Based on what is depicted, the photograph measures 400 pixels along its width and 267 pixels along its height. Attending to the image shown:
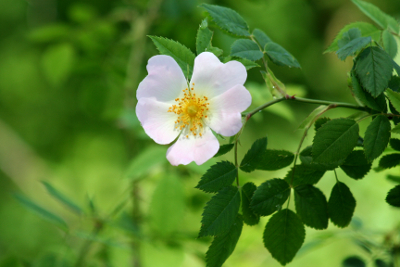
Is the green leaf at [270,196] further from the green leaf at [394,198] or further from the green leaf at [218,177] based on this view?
the green leaf at [394,198]

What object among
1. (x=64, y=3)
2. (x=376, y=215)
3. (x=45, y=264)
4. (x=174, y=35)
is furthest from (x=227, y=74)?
(x=64, y=3)

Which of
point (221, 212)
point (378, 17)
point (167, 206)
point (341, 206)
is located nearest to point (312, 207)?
point (341, 206)

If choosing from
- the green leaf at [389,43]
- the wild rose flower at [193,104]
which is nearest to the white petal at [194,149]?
the wild rose flower at [193,104]

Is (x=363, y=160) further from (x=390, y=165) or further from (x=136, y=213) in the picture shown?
(x=136, y=213)

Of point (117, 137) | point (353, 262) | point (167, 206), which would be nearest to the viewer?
point (353, 262)

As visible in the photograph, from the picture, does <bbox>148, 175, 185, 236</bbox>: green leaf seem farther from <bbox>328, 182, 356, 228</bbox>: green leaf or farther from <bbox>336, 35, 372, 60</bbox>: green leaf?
<bbox>336, 35, 372, 60</bbox>: green leaf

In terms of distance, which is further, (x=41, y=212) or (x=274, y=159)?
(x=41, y=212)

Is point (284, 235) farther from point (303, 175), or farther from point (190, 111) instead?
point (190, 111)

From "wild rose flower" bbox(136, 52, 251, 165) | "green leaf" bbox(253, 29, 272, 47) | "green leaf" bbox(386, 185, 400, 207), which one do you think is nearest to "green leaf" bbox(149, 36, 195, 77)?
"wild rose flower" bbox(136, 52, 251, 165)
